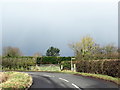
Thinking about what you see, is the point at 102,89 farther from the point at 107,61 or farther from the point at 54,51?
the point at 54,51

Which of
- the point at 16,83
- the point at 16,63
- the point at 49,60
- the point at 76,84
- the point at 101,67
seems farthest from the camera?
the point at 49,60

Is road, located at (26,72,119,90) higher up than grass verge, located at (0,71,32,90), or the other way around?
grass verge, located at (0,71,32,90)

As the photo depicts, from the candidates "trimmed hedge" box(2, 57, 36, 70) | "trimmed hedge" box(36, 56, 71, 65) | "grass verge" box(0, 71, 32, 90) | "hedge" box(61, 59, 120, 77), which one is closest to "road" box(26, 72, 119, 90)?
"grass verge" box(0, 71, 32, 90)

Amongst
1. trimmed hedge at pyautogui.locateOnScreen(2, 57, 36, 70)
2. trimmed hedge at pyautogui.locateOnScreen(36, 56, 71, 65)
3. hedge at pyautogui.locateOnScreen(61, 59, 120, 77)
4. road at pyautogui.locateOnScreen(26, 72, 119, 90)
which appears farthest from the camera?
trimmed hedge at pyautogui.locateOnScreen(36, 56, 71, 65)

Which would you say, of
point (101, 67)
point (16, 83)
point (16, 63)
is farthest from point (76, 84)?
point (16, 63)

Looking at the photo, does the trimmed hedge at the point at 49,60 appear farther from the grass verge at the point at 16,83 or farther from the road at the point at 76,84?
the grass verge at the point at 16,83

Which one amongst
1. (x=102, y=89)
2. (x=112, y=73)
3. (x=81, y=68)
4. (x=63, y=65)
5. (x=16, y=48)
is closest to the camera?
(x=102, y=89)

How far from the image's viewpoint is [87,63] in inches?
998

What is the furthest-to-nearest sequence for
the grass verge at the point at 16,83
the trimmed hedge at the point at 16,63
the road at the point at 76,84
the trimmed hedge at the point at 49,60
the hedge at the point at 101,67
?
the trimmed hedge at the point at 49,60
the trimmed hedge at the point at 16,63
the hedge at the point at 101,67
the road at the point at 76,84
the grass verge at the point at 16,83

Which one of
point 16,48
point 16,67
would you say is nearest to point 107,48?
point 16,67

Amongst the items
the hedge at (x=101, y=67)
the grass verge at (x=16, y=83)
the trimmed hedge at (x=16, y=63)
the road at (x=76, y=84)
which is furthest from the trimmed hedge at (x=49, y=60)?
the grass verge at (x=16, y=83)

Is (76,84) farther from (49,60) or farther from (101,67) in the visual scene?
(49,60)

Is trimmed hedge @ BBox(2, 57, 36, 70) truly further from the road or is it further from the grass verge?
the grass verge

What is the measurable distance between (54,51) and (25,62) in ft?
179
